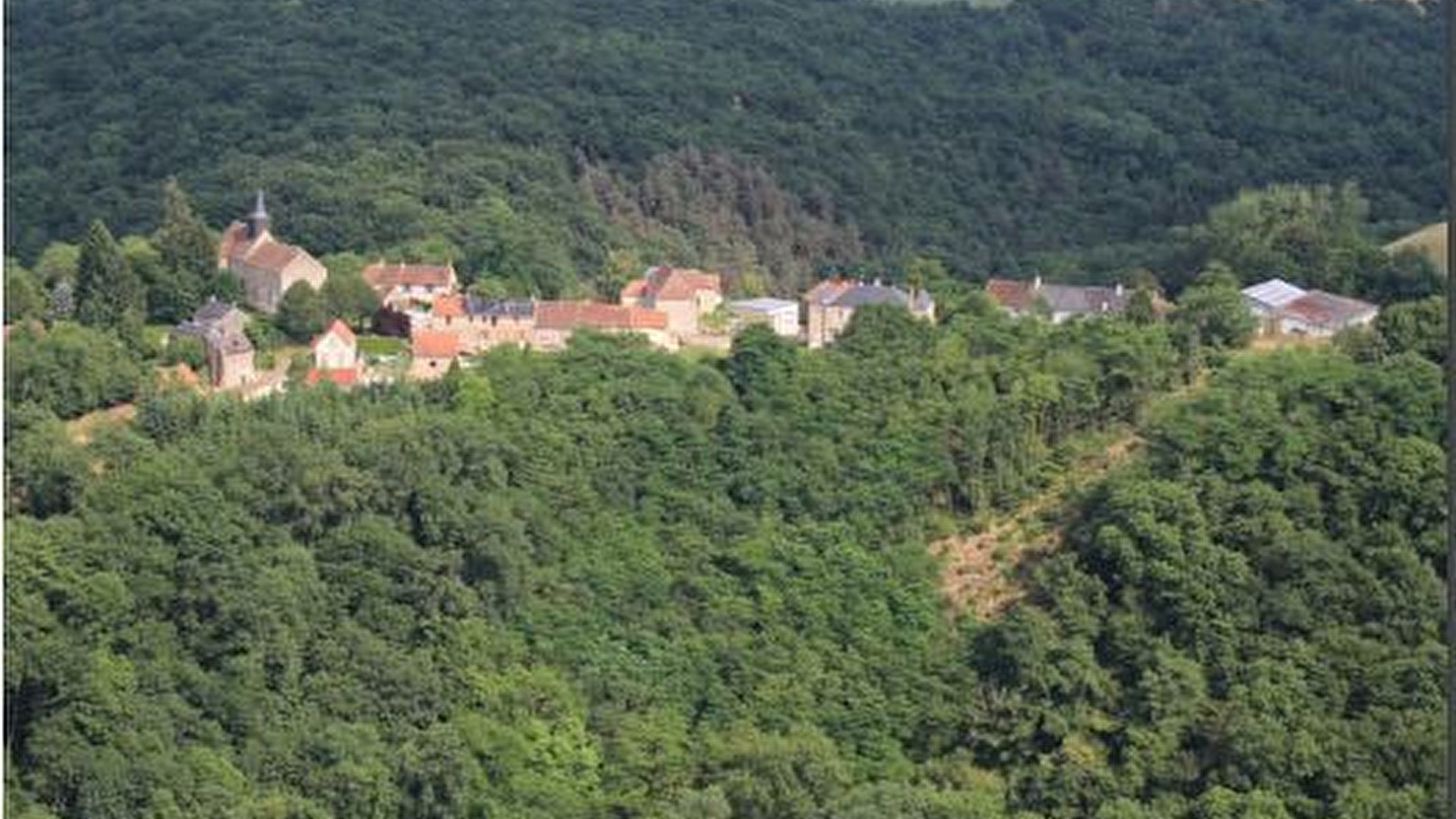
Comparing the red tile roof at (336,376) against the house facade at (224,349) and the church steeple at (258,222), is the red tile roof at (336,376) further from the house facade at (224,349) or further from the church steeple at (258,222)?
the church steeple at (258,222)

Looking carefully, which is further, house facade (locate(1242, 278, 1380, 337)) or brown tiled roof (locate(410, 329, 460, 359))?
house facade (locate(1242, 278, 1380, 337))

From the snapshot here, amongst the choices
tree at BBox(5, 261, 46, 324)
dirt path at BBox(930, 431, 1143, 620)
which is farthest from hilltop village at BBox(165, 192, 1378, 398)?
dirt path at BBox(930, 431, 1143, 620)

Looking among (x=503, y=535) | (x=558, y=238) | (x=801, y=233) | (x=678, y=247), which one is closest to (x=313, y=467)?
(x=503, y=535)

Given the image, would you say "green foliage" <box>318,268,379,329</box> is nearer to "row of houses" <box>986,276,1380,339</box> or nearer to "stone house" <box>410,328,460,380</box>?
"stone house" <box>410,328,460,380</box>

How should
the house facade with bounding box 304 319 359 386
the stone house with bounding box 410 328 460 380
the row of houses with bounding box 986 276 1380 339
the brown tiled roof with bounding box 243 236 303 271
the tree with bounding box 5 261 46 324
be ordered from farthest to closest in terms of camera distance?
the brown tiled roof with bounding box 243 236 303 271 < the row of houses with bounding box 986 276 1380 339 < the stone house with bounding box 410 328 460 380 < the tree with bounding box 5 261 46 324 < the house facade with bounding box 304 319 359 386

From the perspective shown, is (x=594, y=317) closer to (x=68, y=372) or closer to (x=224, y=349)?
(x=224, y=349)

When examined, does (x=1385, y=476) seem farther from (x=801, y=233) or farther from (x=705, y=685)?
(x=801, y=233)
